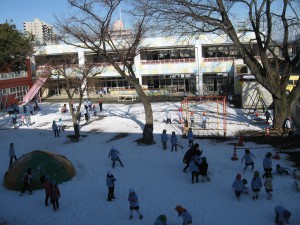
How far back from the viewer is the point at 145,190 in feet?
41.8

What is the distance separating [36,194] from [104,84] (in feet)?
109

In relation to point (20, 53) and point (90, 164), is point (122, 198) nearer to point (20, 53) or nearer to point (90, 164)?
point (90, 164)

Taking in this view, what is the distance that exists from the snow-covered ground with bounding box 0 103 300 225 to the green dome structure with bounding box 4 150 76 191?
0.96 feet

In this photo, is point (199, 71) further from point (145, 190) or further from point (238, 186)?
point (238, 186)

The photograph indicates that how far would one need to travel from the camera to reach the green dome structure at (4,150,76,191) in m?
13.4

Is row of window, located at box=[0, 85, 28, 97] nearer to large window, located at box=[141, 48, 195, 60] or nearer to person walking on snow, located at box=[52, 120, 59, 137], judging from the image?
large window, located at box=[141, 48, 195, 60]

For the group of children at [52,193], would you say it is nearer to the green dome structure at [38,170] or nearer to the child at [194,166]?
the green dome structure at [38,170]

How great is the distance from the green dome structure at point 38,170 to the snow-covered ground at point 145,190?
293 millimetres

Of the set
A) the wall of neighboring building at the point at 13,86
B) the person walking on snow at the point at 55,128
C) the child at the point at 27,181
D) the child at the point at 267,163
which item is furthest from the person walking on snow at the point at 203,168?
the wall of neighboring building at the point at 13,86

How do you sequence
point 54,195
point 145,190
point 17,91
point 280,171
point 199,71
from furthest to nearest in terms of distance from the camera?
1. point 17,91
2. point 199,71
3. point 280,171
4. point 145,190
5. point 54,195

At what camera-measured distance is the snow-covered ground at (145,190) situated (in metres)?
10.6

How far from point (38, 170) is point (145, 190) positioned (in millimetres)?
4348

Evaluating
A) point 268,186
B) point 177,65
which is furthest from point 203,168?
point 177,65

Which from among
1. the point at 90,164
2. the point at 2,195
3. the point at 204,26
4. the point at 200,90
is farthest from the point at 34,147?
the point at 200,90
